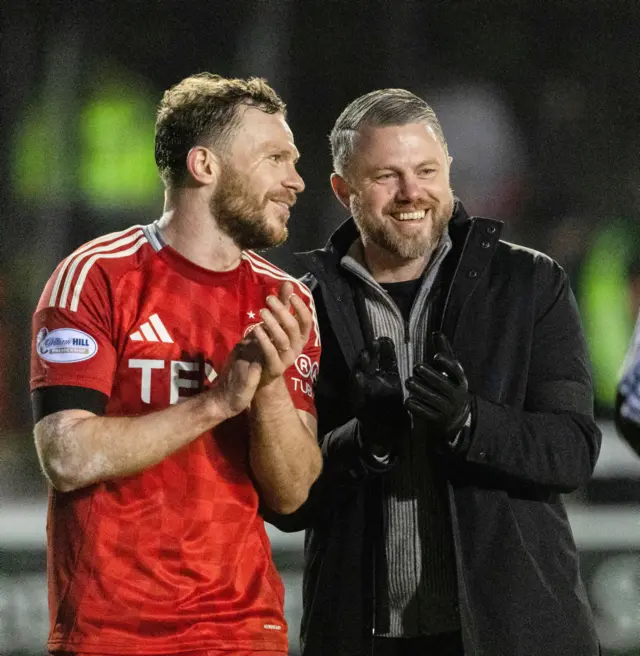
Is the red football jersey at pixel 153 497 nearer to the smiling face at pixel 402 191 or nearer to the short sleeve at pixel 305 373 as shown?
the short sleeve at pixel 305 373

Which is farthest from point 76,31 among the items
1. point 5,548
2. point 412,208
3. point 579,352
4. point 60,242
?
point 579,352

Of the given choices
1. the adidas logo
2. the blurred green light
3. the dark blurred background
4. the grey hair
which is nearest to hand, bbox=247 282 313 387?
the adidas logo

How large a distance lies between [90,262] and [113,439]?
0.29m

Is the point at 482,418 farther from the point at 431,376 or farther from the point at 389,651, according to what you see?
the point at 389,651

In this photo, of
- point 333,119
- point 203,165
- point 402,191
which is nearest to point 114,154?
point 333,119

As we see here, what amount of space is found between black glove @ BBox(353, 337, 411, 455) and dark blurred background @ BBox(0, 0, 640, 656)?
1.82 m

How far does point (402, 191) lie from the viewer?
6.88 ft

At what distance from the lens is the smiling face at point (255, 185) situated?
A: 1.79 m

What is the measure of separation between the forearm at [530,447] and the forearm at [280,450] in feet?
A: 0.98

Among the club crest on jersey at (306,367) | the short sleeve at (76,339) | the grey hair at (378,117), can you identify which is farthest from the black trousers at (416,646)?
the grey hair at (378,117)

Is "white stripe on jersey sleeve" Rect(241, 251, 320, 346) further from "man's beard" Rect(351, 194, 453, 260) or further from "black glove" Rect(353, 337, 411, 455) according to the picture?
"man's beard" Rect(351, 194, 453, 260)

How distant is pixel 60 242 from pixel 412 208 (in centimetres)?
194

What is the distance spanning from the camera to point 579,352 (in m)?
2.00

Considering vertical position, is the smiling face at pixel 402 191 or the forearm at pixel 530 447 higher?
the smiling face at pixel 402 191
